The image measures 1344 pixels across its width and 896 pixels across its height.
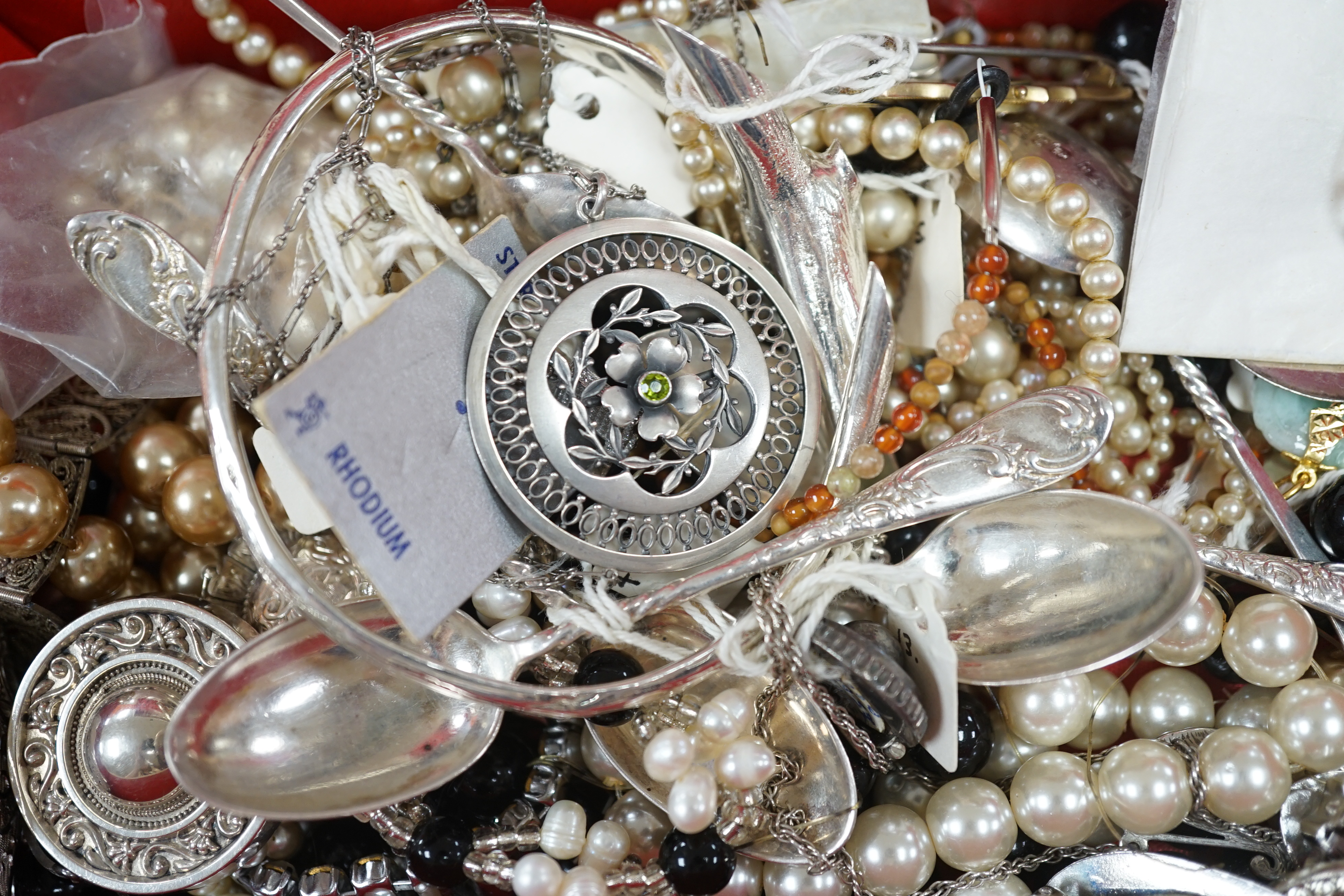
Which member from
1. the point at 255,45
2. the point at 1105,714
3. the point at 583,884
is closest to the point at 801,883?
the point at 583,884

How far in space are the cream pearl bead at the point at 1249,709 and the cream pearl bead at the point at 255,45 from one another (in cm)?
84

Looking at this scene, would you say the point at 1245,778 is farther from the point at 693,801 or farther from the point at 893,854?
the point at 693,801

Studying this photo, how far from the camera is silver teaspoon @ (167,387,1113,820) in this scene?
1.72ft

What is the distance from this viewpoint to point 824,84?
2.07 feet

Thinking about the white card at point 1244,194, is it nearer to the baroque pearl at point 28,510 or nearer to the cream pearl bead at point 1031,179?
the cream pearl bead at point 1031,179

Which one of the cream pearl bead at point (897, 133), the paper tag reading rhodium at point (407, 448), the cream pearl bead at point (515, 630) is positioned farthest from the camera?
the cream pearl bead at point (897, 133)

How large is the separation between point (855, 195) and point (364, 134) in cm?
33

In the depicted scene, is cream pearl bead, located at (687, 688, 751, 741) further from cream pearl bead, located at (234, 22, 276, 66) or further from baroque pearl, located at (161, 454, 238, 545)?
cream pearl bead, located at (234, 22, 276, 66)

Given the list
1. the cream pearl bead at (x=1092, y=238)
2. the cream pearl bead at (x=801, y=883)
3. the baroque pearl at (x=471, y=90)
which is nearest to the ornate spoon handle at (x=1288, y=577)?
the cream pearl bead at (x=1092, y=238)

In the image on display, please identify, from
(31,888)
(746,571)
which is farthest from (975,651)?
(31,888)

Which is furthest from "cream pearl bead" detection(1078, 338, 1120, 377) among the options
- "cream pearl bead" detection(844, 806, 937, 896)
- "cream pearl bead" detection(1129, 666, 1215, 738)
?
"cream pearl bead" detection(844, 806, 937, 896)

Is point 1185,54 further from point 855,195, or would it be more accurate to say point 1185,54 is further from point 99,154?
point 99,154

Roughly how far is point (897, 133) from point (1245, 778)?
480 mm

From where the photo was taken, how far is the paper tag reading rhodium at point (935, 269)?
72 centimetres
